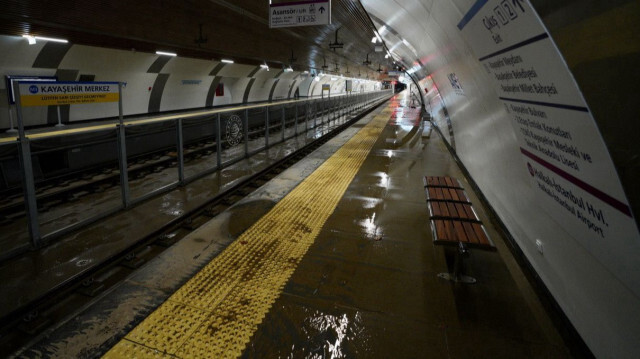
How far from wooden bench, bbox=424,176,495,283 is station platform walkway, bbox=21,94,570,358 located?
0.26m

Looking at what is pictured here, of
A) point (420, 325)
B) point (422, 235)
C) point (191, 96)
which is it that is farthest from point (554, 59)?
point (191, 96)

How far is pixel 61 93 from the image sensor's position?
12.9ft

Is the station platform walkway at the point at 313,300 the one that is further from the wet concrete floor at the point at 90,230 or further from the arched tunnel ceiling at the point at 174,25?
the arched tunnel ceiling at the point at 174,25

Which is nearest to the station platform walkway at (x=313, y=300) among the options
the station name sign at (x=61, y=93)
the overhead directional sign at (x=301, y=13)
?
the station name sign at (x=61, y=93)

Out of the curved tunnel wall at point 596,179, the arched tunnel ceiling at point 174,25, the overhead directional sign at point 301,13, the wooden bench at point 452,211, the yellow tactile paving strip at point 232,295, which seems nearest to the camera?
the curved tunnel wall at point 596,179

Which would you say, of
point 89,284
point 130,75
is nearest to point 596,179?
point 89,284

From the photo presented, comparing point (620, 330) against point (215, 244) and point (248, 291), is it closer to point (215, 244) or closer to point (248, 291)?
point (248, 291)

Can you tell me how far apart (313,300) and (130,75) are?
11.8 m

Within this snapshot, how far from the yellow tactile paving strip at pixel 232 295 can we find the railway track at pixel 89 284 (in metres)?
0.79

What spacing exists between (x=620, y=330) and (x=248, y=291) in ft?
8.93

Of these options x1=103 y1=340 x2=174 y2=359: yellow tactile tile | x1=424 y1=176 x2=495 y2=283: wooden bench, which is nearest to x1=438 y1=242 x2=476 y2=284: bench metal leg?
x1=424 y1=176 x2=495 y2=283: wooden bench

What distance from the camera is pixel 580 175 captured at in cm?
209

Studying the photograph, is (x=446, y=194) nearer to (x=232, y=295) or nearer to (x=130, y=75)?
(x=232, y=295)

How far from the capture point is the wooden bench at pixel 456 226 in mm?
3336
